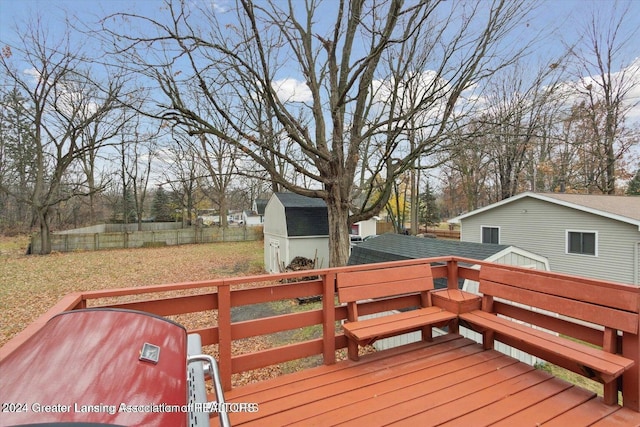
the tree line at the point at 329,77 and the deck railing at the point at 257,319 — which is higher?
the tree line at the point at 329,77

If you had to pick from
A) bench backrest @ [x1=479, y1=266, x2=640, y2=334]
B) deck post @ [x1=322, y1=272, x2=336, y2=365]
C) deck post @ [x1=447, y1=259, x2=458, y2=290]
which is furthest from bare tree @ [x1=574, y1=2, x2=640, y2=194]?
deck post @ [x1=322, y1=272, x2=336, y2=365]

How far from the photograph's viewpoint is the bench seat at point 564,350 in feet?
6.98

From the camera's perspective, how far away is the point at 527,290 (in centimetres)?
284

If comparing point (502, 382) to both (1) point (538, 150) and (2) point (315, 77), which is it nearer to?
(2) point (315, 77)

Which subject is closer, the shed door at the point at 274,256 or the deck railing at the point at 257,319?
the deck railing at the point at 257,319

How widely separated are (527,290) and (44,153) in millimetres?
22727

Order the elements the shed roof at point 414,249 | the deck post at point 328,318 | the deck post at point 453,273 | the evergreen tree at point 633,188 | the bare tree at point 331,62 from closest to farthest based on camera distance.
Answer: the deck post at point 328,318 → the deck post at point 453,273 → the shed roof at point 414,249 → the bare tree at point 331,62 → the evergreen tree at point 633,188

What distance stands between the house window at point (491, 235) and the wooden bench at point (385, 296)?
1241 cm

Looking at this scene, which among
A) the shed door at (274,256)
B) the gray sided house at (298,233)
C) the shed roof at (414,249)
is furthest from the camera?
the shed door at (274,256)

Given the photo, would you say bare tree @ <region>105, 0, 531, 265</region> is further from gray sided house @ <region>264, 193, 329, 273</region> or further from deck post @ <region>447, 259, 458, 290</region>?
deck post @ <region>447, 259, 458, 290</region>

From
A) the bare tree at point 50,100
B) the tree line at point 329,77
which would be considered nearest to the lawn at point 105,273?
the bare tree at point 50,100

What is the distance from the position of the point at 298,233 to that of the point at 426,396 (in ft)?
33.5

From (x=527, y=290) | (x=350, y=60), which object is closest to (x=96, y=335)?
(x=527, y=290)

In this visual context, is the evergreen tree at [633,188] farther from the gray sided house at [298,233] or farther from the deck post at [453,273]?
the deck post at [453,273]
